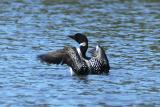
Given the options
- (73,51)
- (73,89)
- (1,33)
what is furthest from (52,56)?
(1,33)

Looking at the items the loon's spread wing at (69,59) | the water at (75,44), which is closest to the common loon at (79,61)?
the loon's spread wing at (69,59)

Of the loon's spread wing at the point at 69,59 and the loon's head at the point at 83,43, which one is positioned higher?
the loon's head at the point at 83,43

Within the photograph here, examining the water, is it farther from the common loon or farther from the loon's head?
the loon's head

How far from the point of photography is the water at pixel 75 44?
16781mm

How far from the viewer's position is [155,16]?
33125 millimetres

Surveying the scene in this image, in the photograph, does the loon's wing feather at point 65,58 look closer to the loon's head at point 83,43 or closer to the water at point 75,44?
the water at point 75,44

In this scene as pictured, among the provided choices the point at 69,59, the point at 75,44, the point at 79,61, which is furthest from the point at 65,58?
the point at 75,44

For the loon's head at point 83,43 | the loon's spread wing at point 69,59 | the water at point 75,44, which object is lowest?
the water at point 75,44

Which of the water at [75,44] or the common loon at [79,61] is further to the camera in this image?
the common loon at [79,61]

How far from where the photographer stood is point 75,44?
2608 cm

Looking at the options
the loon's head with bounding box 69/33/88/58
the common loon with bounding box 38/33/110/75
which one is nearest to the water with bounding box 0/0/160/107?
the common loon with bounding box 38/33/110/75

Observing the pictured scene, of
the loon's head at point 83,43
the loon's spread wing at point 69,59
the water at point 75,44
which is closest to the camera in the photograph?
the water at point 75,44

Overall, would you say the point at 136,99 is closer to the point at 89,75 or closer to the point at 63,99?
the point at 63,99

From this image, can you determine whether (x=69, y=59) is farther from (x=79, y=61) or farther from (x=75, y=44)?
(x=75, y=44)
